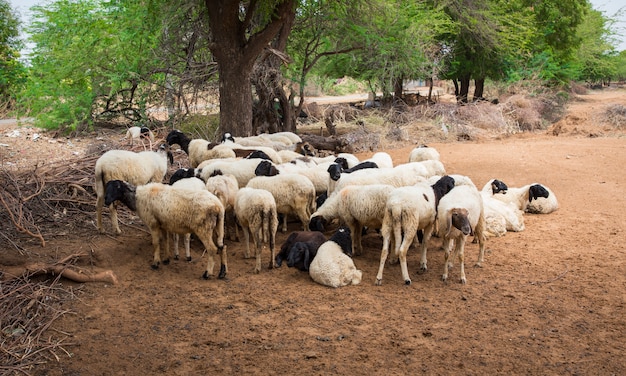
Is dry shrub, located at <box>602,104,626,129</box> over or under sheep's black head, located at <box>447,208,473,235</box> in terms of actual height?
over

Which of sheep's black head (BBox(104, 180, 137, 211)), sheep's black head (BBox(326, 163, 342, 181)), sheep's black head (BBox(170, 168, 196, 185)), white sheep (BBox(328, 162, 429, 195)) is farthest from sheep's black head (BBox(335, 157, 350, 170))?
sheep's black head (BBox(104, 180, 137, 211))

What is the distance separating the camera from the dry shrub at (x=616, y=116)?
59.6 ft

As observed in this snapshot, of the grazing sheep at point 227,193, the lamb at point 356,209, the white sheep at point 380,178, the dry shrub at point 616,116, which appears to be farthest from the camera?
the dry shrub at point 616,116

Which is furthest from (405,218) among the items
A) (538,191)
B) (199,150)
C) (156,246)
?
(199,150)

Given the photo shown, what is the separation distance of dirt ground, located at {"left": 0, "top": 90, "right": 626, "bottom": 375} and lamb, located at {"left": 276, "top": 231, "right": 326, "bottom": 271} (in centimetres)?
16

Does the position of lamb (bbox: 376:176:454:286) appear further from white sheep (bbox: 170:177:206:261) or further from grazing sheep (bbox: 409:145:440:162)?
grazing sheep (bbox: 409:145:440:162)

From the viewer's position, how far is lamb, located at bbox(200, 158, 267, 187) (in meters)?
8.03

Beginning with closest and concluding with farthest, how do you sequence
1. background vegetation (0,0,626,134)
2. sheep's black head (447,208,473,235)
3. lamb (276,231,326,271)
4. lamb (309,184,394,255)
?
sheep's black head (447,208,473,235) < lamb (276,231,326,271) < lamb (309,184,394,255) < background vegetation (0,0,626,134)

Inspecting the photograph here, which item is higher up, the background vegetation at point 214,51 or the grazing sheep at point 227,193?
the background vegetation at point 214,51

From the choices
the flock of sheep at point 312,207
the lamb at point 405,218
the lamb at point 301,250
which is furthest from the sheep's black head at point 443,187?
the lamb at point 301,250

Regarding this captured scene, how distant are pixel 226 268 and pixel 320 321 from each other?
156 centimetres

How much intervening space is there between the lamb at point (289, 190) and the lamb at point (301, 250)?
2.21ft

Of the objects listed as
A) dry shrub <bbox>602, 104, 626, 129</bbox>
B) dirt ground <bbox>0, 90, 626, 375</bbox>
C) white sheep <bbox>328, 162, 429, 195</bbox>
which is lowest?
dirt ground <bbox>0, 90, 626, 375</bbox>

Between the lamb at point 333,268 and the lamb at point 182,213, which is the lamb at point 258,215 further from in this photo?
the lamb at point 333,268
